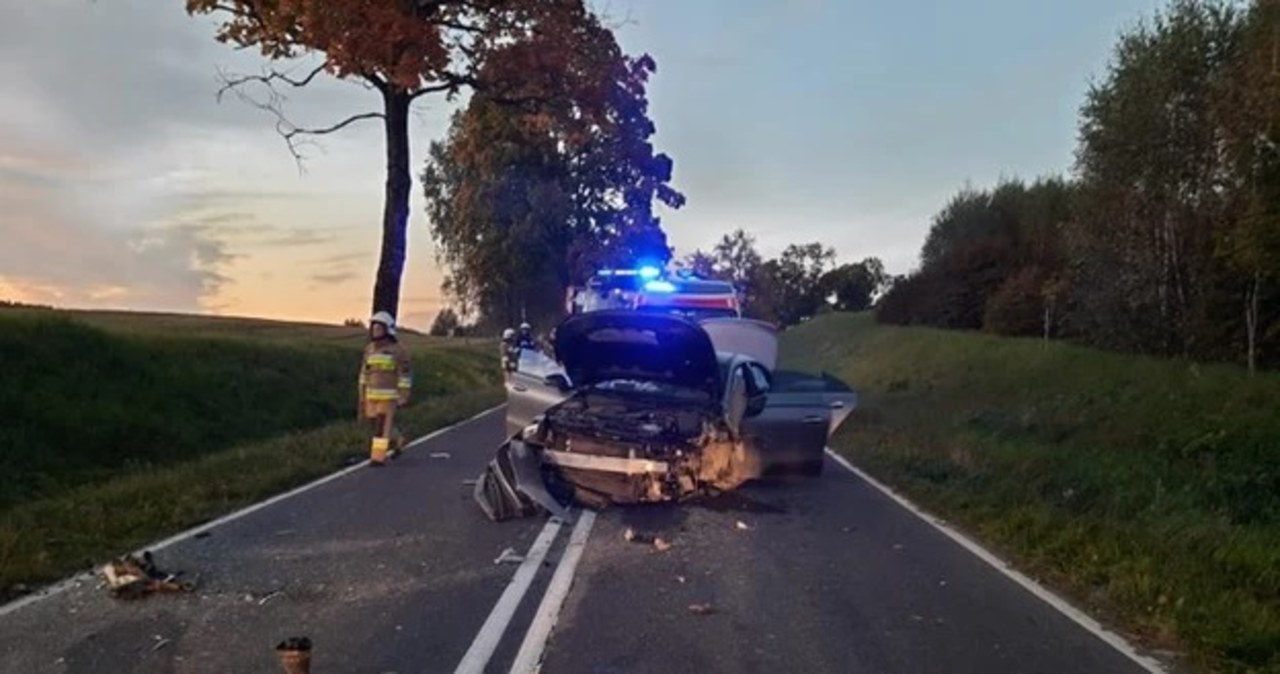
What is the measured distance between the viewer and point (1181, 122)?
82.7 ft

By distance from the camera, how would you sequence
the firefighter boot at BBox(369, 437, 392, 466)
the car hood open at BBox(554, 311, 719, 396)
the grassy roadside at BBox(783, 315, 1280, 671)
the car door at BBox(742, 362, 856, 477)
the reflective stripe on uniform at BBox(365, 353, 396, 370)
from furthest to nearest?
1. the reflective stripe on uniform at BBox(365, 353, 396, 370)
2. the firefighter boot at BBox(369, 437, 392, 466)
3. the car door at BBox(742, 362, 856, 477)
4. the car hood open at BBox(554, 311, 719, 396)
5. the grassy roadside at BBox(783, 315, 1280, 671)

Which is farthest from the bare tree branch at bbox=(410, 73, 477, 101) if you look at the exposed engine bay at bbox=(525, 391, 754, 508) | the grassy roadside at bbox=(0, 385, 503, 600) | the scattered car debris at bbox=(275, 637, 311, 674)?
the scattered car debris at bbox=(275, 637, 311, 674)

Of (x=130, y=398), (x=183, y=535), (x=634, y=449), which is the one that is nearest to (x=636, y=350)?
(x=634, y=449)

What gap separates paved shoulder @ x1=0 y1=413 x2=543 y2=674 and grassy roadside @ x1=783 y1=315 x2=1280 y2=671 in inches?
154

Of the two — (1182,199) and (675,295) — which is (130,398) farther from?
(1182,199)

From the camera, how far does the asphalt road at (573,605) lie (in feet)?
19.3

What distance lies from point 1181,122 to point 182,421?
20.3 metres

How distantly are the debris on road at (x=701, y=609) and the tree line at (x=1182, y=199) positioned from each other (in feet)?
46.4

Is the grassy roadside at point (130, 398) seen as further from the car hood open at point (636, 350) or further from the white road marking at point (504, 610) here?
the white road marking at point (504, 610)

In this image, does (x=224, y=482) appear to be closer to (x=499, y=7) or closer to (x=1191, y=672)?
(x=1191, y=672)

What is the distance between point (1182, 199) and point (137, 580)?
938 inches

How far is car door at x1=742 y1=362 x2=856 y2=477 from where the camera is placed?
41.8 ft

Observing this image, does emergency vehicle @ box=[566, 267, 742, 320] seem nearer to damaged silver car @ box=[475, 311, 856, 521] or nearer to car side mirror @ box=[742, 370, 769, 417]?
damaged silver car @ box=[475, 311, 856, 521]

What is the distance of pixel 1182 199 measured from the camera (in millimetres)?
25703
